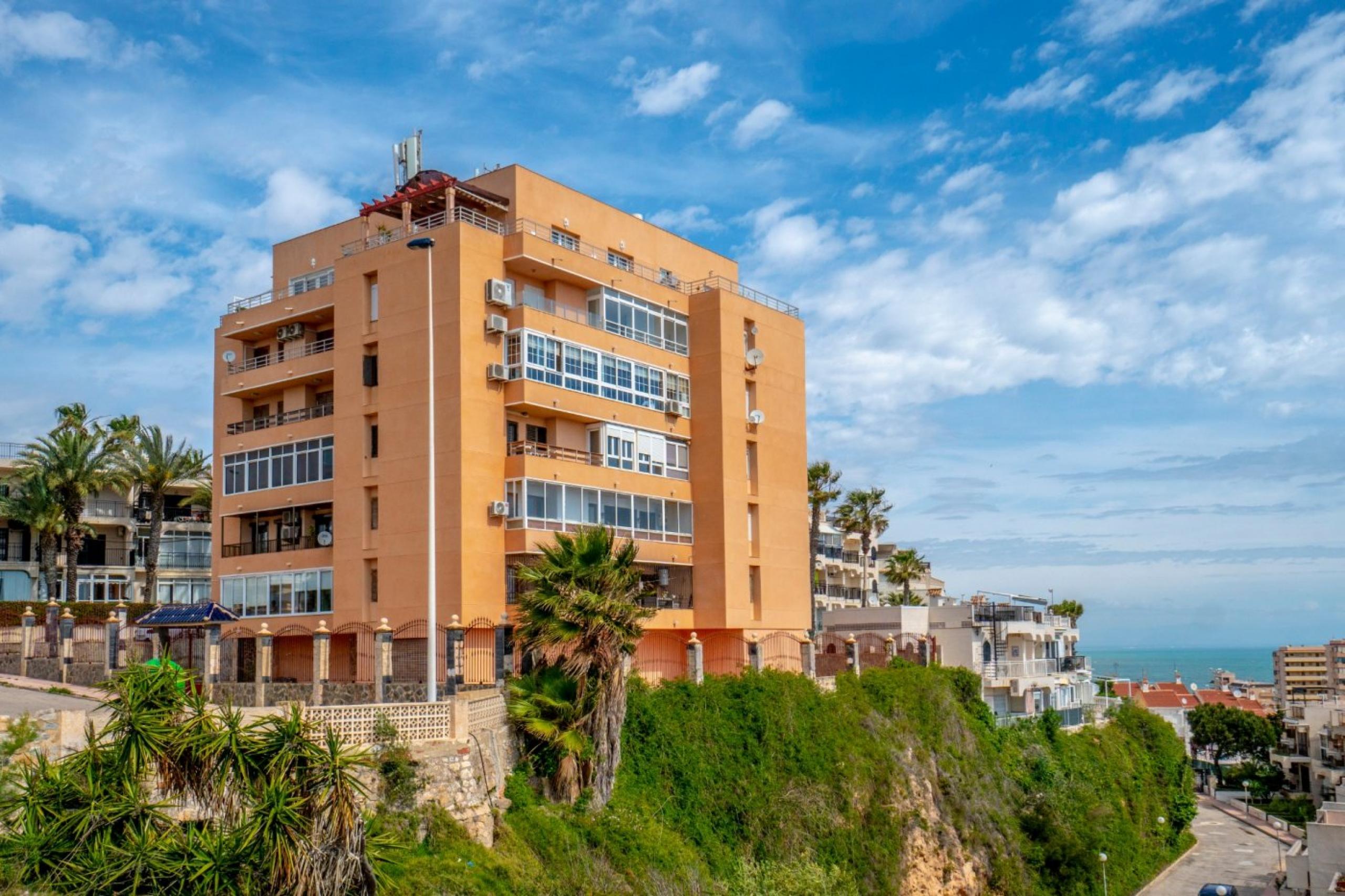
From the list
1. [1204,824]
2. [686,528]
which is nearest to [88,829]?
[686,528]

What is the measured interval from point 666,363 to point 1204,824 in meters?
58.8

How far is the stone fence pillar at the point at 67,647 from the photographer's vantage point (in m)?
38.1

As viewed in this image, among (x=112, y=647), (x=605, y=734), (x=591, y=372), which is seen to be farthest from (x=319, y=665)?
(x=591, y=372)

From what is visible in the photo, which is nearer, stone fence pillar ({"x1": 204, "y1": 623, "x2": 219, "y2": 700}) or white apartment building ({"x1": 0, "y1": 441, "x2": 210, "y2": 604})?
stone fence pillar ({"x1": 204, "y1": 623, "x2": 219, "y2": 700})

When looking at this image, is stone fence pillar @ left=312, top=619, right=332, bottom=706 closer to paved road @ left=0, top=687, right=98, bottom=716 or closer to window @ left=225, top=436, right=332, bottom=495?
paved road @ left=0, top=687, right=98, bottom=716

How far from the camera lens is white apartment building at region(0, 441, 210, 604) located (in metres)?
64.9

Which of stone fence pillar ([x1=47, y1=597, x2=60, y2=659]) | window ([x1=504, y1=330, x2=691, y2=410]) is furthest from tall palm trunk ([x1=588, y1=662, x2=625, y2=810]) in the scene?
stone fence pillar ([x1=47, y1=597, x2=60, y2=659])

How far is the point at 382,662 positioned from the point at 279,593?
10371 millimetres

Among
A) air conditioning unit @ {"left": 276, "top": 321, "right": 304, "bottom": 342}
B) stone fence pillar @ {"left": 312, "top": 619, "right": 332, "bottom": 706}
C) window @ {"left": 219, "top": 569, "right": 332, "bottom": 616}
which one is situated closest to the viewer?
stone fence pillar @ {"left": 312, "top": 619, "right": 332, "bottom": 706}

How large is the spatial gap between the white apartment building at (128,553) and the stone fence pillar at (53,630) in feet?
81.8

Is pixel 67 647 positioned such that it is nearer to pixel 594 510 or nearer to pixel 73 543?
pixel 594 510

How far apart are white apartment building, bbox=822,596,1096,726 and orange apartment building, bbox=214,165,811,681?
13.6 m

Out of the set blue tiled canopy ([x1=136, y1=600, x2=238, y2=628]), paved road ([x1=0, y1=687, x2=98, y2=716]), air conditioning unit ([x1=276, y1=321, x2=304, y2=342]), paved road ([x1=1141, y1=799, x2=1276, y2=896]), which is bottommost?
paved road ([x1=1141, y1=799, x2=1276, y2=896])

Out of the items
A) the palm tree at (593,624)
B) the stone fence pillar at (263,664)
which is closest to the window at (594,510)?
the palm tree at (593,624)
